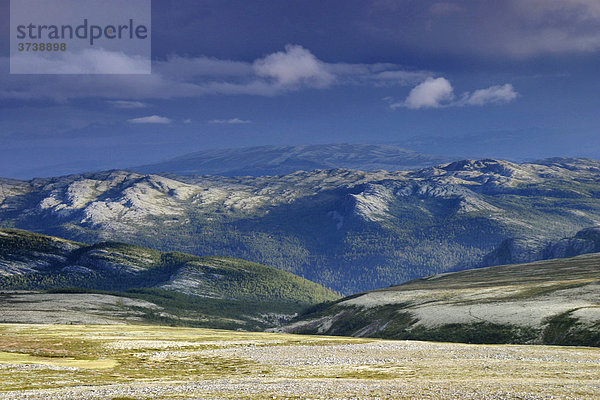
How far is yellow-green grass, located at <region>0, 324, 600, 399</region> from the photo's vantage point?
4672cm

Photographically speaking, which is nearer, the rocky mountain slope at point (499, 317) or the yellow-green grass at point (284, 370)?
the yellow-green grass at point (284, 370)

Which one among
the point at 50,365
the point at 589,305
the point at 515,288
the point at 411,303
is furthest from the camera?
the point at 411,303

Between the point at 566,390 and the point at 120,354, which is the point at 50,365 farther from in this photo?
the point at 566,390

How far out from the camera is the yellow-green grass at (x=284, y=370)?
153 feet

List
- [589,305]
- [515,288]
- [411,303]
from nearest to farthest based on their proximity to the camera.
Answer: [589,305] < [515,288] < [411,303]

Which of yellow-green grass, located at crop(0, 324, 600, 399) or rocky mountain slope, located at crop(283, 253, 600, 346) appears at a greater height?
yellow-green grass, located at crop(0, 324, 600, 399)

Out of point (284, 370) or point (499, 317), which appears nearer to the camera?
point (284, 370)

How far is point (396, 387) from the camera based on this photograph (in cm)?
4838

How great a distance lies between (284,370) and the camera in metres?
65.3

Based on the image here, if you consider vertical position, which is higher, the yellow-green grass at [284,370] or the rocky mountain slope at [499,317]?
the yellow-green grass at [284,370]

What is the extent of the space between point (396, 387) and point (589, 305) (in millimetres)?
93843

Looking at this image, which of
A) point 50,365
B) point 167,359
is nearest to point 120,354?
point 167,359

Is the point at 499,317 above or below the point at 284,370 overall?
below

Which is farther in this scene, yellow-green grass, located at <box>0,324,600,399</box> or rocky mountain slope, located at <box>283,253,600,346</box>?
rocky mountain slope, located at <box>283,253,600,346</box>
